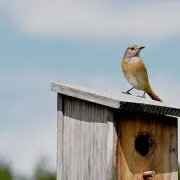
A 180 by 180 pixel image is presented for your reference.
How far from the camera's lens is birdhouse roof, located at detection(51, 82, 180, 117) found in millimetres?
6191

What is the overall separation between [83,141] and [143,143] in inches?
19.8

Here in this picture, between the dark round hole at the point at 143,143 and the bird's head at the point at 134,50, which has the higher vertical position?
the bird's head at the point at 134,50

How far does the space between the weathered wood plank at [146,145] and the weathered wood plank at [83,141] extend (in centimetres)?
13

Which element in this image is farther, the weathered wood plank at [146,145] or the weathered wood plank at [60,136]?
the weathered wood plank at [60,136]

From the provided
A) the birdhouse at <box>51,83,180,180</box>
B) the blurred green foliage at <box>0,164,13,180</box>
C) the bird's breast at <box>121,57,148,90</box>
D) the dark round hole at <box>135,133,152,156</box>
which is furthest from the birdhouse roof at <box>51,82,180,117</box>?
the blurred green foliage at <box>0,164,13,180</box>

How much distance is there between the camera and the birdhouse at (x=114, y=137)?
6281mm

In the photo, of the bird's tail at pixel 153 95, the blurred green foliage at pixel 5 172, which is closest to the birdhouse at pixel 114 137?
the bird's tail at pixel 153 95

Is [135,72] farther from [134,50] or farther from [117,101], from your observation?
[117,101]

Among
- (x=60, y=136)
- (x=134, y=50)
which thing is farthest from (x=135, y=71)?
(x=60, y=136)

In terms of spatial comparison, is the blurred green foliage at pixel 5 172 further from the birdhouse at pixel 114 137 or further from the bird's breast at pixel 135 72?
the birdhouse at pixel 114 137

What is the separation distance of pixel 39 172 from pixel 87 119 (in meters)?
17.6

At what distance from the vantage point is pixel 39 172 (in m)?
24.1

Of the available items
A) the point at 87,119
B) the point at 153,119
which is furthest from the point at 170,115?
the point at 87,119

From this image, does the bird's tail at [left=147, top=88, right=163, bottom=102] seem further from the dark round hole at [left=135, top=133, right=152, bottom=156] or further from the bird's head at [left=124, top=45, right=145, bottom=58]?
the dark round hole at [left=135, top=133, right=152, bottom=156]
